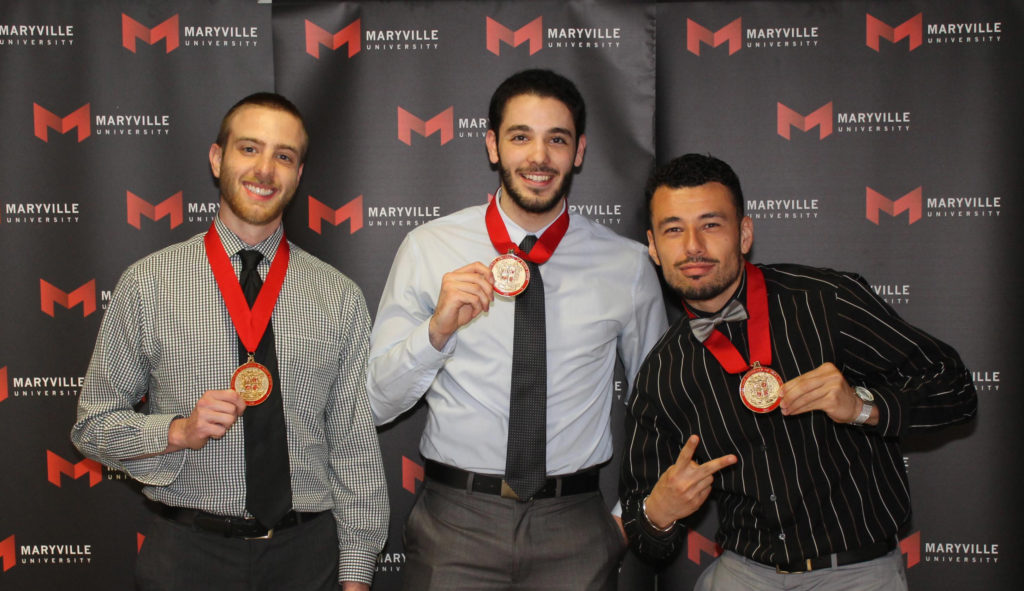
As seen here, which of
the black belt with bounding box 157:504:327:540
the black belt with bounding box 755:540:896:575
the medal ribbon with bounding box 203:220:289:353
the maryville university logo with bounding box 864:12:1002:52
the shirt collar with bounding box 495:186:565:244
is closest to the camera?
the black belt with bounding box 755:540:896:575

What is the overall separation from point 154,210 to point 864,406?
322 centimetres

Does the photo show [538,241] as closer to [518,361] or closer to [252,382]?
[518,361]

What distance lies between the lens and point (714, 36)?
3.54m

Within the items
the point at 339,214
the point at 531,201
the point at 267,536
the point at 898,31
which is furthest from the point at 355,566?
the point at 898,31

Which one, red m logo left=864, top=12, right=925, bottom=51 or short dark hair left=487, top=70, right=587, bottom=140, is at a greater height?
red m logo left=864, top=12, right=925, bottom=51

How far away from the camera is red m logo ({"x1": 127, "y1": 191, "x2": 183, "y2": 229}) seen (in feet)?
11.6

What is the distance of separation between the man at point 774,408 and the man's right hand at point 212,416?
4.62ft

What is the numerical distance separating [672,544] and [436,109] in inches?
88.6

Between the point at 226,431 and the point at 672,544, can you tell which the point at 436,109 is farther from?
the point at 672,544

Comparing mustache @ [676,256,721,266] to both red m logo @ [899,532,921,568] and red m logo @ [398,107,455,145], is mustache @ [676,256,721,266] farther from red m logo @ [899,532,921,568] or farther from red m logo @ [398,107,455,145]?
red m logo @ [899,532,921,568]

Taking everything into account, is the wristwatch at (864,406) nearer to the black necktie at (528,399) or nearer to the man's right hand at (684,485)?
the man's right hand at (684,485)

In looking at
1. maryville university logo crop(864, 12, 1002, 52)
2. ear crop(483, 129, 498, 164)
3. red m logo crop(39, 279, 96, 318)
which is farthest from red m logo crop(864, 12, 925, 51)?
red m logo crop(39, 279, 96, 318)

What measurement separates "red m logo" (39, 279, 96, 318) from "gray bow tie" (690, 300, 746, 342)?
2865 mm

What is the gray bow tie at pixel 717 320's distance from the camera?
249 cm
